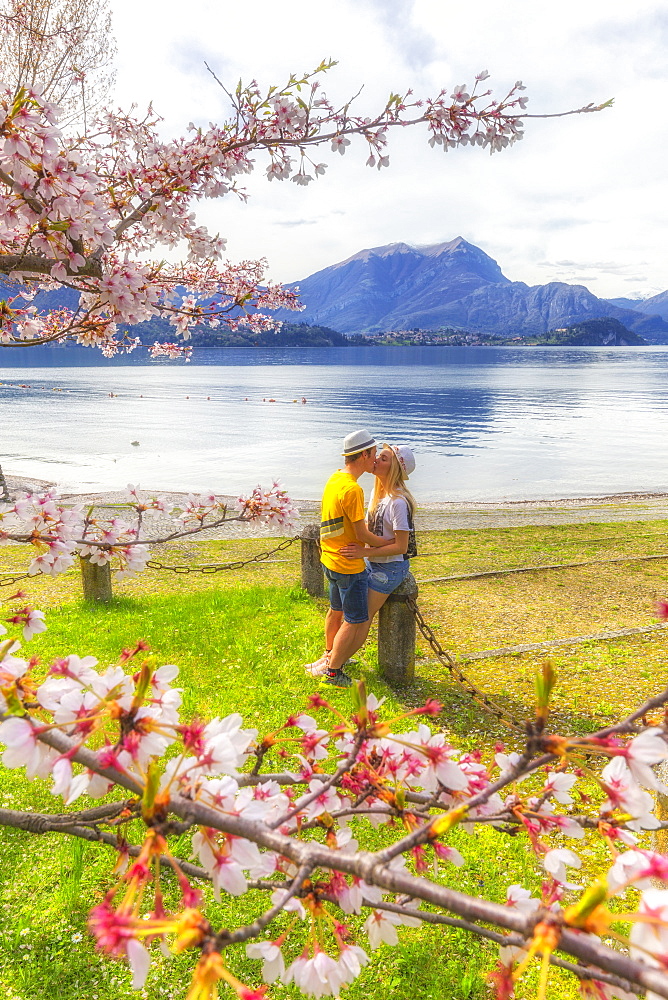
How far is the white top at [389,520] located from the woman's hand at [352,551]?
4.2 inches

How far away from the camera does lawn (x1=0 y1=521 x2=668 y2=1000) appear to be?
3.58 meters

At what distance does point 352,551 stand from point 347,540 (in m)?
0.12

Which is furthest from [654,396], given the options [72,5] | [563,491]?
[72,5]

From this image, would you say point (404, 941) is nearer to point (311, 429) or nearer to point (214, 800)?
point (214, 800)

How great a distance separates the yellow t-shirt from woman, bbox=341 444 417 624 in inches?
8.5

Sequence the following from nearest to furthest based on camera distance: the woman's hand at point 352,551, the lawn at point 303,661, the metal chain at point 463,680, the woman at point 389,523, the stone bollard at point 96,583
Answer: the lawn at point 303,661
the metal chain at point 463,680
the woman's hand at point 352,551
the woman at point 389,523
the stone bollard at point 96,583

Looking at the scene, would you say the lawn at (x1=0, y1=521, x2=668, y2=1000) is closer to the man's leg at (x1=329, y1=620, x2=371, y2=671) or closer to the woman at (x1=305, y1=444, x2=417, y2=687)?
the man's leg at (x1=329, y1=620, x2=371, y2=671)

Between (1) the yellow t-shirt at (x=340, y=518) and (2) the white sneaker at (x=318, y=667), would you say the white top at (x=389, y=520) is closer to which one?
(1) the yellow t-shirt at (x=340, y=518)

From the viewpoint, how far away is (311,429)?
51.9 metres

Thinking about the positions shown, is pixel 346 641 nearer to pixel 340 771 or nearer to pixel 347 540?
pixel 347 540

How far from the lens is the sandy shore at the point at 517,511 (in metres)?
16.8

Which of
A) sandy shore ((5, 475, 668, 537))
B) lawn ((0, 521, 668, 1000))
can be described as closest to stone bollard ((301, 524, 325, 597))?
lawn ((0, 521, 668, 1000))

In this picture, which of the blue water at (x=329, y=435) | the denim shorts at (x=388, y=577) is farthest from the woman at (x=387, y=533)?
the blue water at (x=329, y=435)

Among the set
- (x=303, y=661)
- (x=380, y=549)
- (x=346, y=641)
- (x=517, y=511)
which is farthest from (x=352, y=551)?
(x=517, y=511)
